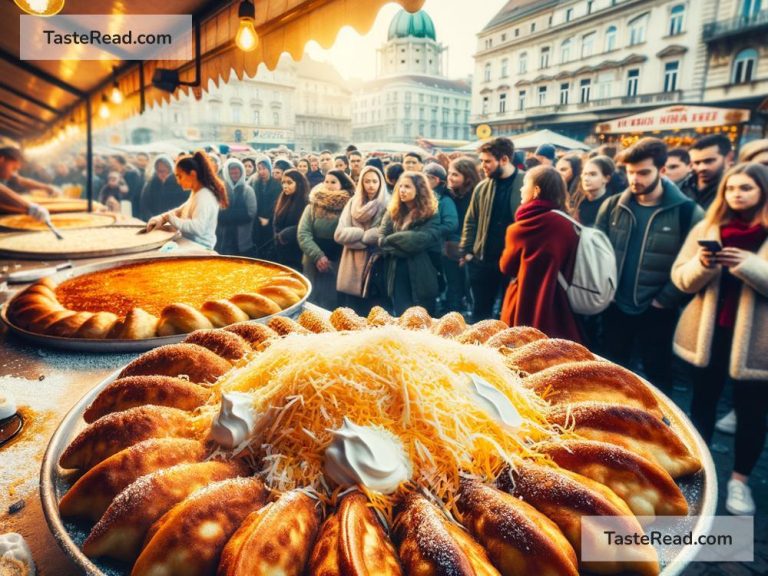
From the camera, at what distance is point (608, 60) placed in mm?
33719

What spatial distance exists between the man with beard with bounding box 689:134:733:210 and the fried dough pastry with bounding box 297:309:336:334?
13.7ft

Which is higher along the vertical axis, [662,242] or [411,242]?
[662,242]

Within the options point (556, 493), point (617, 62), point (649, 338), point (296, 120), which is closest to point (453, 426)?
point (556, 493)

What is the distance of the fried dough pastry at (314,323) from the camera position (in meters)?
2.11

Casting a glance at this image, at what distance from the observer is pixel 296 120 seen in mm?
71688

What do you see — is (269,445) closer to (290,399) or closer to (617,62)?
(290,399)

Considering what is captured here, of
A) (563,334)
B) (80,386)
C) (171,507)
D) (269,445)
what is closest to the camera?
(171,507)

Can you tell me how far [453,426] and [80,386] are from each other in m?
1.67

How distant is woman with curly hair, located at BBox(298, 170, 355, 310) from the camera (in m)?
6.32

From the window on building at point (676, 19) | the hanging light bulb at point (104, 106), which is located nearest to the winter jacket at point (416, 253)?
the hanging light bulb at point (104, 106)

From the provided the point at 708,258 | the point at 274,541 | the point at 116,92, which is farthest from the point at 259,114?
the point at 274,541

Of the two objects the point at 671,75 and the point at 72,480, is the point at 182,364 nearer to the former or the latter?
the point at 72,480

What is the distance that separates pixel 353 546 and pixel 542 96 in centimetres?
4485

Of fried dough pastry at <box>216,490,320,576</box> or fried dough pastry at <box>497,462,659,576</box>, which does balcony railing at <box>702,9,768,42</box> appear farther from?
fried dough pastry at <box>216,490,320,576</box>
